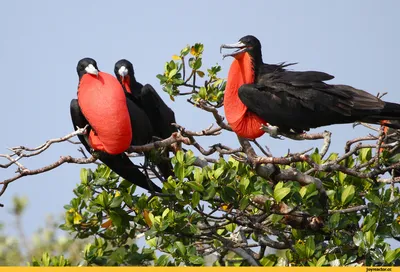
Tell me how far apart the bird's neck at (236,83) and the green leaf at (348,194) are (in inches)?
33.9

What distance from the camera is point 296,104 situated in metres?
4.74

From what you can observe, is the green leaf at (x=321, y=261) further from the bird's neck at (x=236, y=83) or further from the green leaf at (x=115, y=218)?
the green leaf at (x=115, y=218)

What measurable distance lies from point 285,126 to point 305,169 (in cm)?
40

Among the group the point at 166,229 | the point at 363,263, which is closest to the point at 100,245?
the point at 166,229

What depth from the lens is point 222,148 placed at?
4582mm

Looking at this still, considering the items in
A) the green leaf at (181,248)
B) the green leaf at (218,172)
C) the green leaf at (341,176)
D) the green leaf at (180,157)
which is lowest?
the green leaf at (181,248)

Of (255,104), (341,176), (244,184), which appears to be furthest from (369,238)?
(255,104)

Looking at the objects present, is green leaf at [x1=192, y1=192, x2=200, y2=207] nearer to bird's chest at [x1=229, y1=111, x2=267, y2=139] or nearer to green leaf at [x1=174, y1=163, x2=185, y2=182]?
green leaf at [x1=174, y1=163, x2=185, y2=182]

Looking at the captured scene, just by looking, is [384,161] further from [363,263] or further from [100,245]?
[100,245]

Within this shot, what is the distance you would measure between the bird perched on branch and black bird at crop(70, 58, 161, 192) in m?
0.76

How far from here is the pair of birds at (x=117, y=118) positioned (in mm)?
4812

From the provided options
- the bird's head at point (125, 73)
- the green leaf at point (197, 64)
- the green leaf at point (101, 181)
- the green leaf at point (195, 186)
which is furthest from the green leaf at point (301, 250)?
the bird's head at point (125, 73)

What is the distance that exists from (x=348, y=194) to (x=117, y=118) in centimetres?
165

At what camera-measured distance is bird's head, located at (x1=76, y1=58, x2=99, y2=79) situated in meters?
5.05
